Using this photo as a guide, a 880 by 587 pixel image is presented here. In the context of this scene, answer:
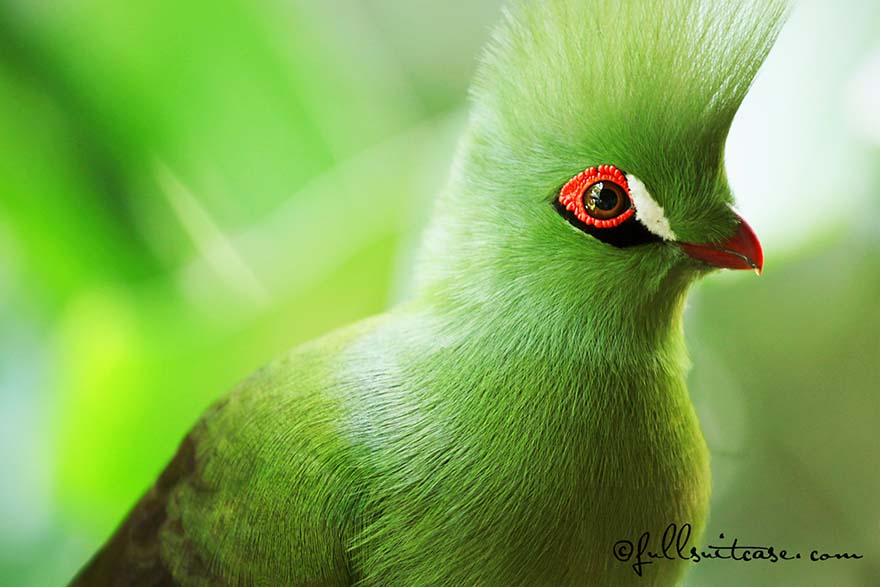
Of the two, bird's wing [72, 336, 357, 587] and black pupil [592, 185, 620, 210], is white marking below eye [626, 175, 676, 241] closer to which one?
black pupil [592, 185, 620, 210]

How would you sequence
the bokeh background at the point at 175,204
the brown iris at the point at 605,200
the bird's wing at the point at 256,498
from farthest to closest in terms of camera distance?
the bokeh background at the point at 175,204, the bird's wing at the point at 256,498, the brown iris at the point at 605,200

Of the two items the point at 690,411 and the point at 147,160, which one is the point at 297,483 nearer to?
the point at 690,411

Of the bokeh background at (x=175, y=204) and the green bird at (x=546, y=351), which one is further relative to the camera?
the bokeh background at (x=175, y=204)

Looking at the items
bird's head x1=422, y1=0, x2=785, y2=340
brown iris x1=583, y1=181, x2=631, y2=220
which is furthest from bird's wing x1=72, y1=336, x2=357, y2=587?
brown iris x1=583, y1=181, x2=631, y2=220

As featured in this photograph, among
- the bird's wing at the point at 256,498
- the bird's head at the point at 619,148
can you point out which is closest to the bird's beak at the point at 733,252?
the bird's head at the point at 619,148

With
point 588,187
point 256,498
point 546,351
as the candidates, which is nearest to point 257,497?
point 256,498

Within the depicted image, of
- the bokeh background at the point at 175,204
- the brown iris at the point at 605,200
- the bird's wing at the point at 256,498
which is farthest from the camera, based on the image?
the bokeh background at the point at 175,204

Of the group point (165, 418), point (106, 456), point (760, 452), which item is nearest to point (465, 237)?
point (760, 452)

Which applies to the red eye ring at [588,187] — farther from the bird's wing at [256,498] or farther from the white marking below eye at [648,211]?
the bird's wing at [256,498]
